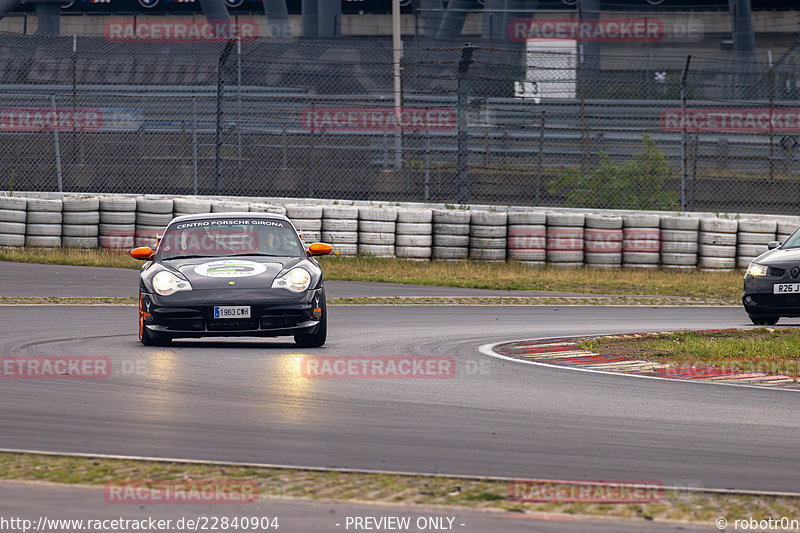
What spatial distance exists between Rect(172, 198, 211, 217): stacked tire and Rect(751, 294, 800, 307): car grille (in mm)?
9181

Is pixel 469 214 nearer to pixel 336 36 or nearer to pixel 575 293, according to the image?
pixel 575 293

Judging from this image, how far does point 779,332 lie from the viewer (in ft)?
40.5

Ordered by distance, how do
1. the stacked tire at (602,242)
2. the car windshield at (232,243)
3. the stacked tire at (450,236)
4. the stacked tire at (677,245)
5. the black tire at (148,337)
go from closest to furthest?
the black tire at (148,337) → the car windshield at (232,243) → the stacked tire at (450,236) → the stacked tire at (602,242) → the stacked tire at (677,245)

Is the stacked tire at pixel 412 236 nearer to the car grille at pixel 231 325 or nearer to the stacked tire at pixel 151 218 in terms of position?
the stacked tire at pixel 151 218

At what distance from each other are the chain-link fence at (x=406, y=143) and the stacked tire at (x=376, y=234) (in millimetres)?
1781

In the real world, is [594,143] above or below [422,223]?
above

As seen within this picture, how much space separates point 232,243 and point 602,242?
10.0m

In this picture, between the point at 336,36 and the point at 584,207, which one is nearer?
the point at 584,207

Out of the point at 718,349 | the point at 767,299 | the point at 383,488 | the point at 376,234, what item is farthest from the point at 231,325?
the point at 376,234

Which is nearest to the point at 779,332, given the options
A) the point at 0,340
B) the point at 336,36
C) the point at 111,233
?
the point at 0,340

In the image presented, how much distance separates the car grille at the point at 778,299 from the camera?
42.1 feet

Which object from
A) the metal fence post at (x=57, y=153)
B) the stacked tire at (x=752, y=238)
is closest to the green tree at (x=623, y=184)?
the stacked tire at (x=752, y=238)

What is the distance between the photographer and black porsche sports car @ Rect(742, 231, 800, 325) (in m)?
12.8

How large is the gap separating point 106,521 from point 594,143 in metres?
19.0
